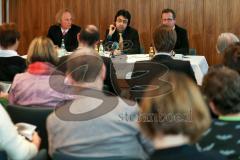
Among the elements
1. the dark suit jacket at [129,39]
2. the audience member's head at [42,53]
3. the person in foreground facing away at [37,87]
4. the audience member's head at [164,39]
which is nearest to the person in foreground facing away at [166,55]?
the audience member's head at [164,39]

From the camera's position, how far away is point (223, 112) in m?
2.21

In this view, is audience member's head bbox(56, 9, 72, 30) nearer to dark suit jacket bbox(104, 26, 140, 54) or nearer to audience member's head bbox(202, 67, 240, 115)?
dark suit jacket bbox(104, 26, 140, 54)

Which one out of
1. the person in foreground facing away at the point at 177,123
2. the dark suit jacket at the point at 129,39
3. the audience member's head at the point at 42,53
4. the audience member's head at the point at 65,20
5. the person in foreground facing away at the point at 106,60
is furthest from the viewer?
the audience member's head at the point at 65,20

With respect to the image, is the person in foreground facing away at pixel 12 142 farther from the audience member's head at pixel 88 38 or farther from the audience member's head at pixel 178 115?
the audience member's head at pixel 88 38

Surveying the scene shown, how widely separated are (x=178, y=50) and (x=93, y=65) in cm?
349

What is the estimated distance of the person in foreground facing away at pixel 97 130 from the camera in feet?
6.91

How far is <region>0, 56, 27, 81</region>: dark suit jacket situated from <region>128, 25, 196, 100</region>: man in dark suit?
43.7 inches

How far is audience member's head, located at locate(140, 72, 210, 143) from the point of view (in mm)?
1686

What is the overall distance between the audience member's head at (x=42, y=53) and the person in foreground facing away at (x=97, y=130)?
1.15m

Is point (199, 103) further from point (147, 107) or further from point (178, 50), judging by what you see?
point (178, 50)

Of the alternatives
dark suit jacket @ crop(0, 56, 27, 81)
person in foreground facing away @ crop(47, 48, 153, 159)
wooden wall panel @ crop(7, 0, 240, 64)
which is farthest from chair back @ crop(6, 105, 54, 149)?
wooden wall panel @ crop(7, 0, 240, 64)

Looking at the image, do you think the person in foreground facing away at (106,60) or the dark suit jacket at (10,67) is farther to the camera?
the person in foreground facing away at (106,60)

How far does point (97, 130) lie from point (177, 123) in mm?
565

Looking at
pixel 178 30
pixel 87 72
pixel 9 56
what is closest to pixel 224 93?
pixel 87 72
